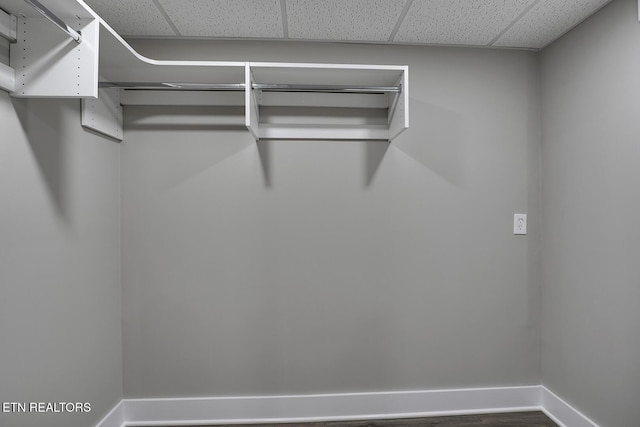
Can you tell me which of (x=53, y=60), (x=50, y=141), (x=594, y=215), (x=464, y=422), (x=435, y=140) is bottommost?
(x=464, y=422)

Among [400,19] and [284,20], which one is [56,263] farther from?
[400,19]

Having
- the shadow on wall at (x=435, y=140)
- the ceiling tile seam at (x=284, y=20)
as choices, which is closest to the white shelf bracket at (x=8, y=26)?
the ceiling tile seam at (x=284, y=20)

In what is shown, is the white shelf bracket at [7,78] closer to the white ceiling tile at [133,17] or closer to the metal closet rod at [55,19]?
the metal closet rod at [55,19]

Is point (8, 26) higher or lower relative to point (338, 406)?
higher

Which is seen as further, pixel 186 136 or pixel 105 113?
pixel 186 136

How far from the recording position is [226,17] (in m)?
1.58

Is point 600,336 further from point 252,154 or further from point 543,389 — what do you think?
point 252,154

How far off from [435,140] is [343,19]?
2.84 ft

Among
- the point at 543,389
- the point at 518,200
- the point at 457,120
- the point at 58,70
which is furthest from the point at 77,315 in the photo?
the point at 543,389

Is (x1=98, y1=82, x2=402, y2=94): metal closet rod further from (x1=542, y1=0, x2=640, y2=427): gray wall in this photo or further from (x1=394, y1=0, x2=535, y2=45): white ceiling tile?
(x1=542, y1=0, x2=640, y2=427): gray wall

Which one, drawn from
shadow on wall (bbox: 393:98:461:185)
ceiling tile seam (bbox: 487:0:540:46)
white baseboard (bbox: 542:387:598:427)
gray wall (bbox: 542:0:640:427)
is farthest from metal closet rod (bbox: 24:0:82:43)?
white baseboard (bbox: 542:387:598:427)

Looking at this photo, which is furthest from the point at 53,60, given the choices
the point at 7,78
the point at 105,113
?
the point at 105,113

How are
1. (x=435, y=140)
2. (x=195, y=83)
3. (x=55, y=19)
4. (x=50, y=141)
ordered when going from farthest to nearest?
(x=435, y=140) → (x=195, y=83) → (x=50, y=141) → (x=55, y=19)

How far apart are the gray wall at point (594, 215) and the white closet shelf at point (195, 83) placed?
97cm
